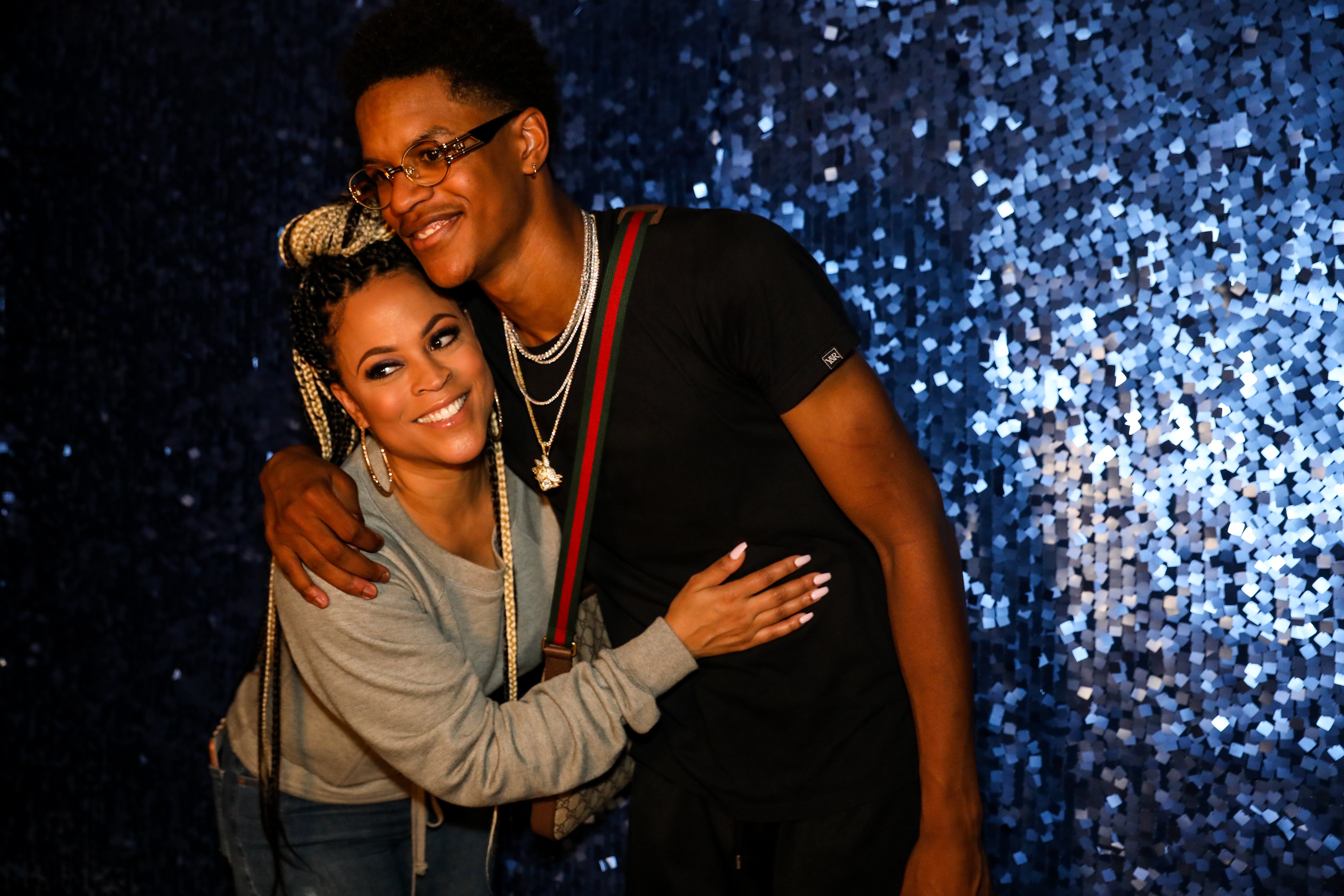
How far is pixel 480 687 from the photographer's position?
151 centimetres

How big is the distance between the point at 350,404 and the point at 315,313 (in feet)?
0.56

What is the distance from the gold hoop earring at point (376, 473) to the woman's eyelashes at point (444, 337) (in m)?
0.22

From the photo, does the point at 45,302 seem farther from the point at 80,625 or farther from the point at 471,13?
the point at 471,13

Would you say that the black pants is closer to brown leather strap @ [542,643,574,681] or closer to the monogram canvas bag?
the monogram canvas bag

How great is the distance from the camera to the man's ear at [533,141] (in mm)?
1497

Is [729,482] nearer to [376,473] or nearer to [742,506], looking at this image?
[742,506]

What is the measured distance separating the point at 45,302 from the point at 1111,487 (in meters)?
2.63

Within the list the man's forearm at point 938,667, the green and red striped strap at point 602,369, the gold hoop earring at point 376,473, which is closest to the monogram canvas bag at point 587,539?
the green and red striped strap at point 602,369

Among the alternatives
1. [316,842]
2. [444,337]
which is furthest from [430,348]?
[316,842]

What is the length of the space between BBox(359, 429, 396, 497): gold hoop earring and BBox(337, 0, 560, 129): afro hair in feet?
1.94

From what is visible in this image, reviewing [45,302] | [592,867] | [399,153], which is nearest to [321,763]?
[592,867]

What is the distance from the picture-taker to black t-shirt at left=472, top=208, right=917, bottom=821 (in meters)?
1.39

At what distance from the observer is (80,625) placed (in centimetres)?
241

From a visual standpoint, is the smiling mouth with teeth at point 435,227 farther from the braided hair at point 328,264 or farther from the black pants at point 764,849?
the black pants at point 764,849
